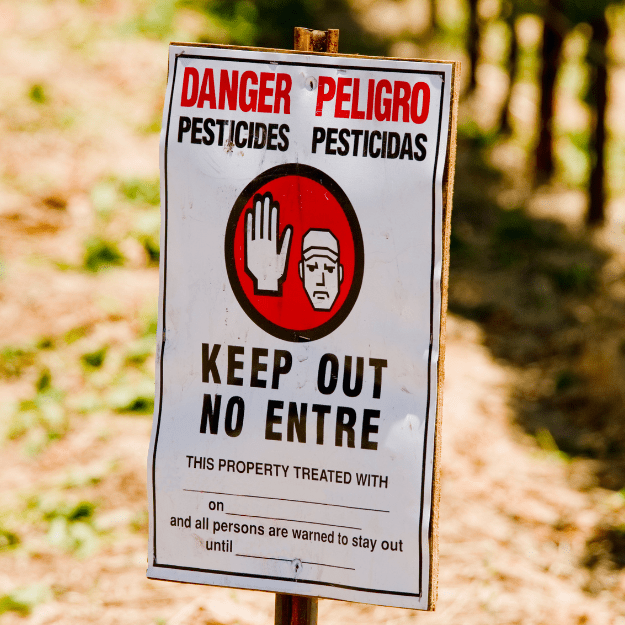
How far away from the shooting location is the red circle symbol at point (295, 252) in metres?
1.71

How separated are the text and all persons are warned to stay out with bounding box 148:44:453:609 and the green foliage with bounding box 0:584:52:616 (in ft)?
4.69

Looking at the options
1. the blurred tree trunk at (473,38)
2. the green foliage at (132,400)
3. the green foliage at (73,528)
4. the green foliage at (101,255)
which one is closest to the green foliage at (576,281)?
the green foliage at (101,255)

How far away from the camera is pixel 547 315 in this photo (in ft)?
23.3

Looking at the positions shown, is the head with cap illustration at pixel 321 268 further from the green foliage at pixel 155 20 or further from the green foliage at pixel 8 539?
the green foliage at pixel 155 20

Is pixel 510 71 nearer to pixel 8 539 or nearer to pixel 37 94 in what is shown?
pixel 37 94

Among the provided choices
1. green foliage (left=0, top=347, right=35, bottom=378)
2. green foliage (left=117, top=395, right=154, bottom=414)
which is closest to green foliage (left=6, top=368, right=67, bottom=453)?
green foliage (left=0, top=347, right=35, bottom=378)

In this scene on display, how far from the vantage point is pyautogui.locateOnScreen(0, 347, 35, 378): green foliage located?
4.65 meters

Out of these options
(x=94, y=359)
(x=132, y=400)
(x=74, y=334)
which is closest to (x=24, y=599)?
(x=132, y=400)

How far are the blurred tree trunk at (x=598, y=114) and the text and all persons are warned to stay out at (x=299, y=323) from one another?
7270mm

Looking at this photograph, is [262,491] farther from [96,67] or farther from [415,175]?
[96,67]

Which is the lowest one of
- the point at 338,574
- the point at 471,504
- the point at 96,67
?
the point at 471,504

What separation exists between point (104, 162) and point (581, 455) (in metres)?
4.58

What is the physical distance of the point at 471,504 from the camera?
4055mm

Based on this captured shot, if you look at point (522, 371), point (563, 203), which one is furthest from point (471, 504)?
point (563, 203)
